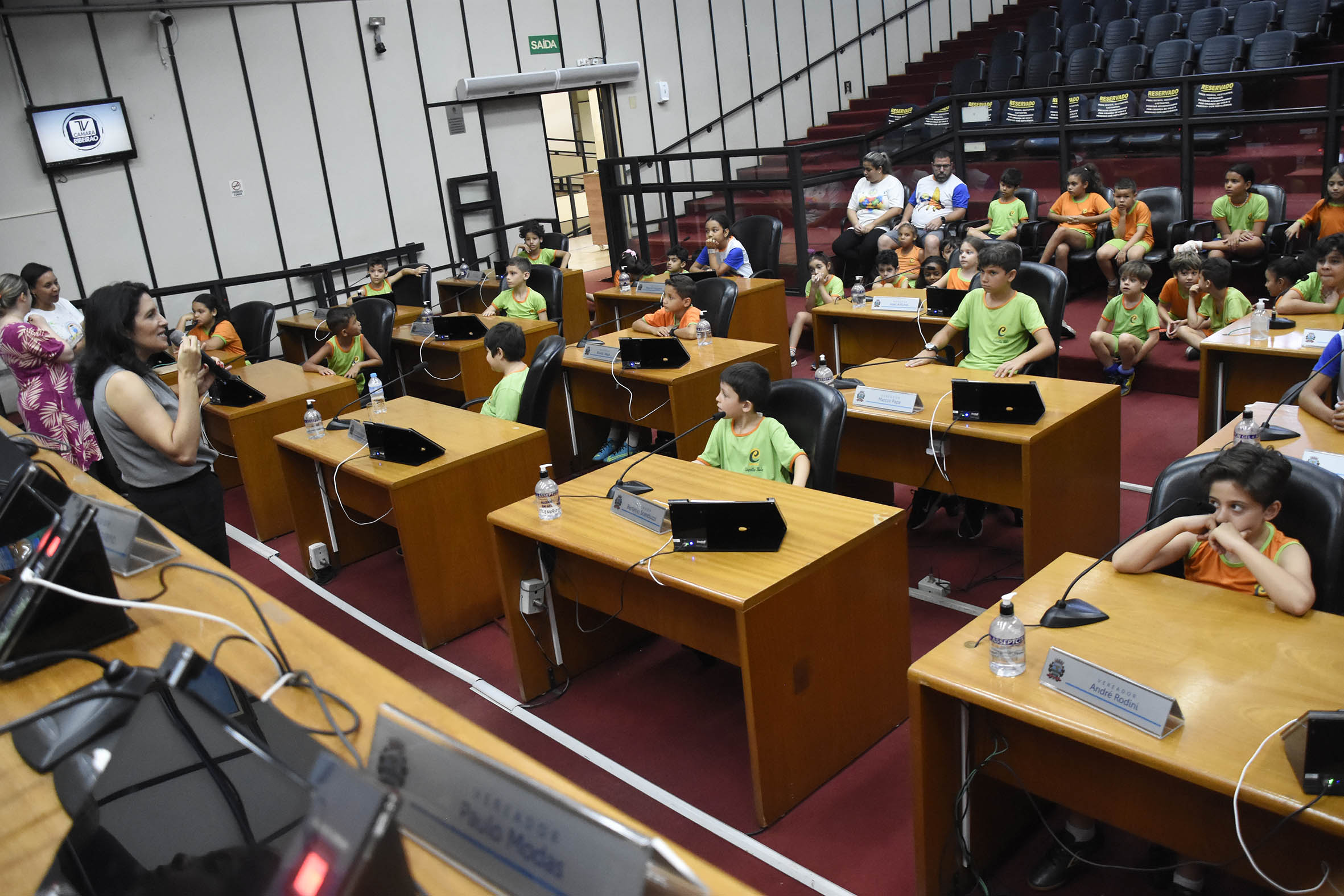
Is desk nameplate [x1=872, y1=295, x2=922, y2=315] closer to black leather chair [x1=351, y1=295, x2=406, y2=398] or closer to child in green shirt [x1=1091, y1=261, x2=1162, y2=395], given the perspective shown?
child in green shirt [x1=1091, y1=261, x2=1162, y2=395]

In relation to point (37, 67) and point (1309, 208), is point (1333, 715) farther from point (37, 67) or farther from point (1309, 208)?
point (37, 67)

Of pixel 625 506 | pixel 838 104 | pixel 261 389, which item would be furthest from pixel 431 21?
pixel 625 506

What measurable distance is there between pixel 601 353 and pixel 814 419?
200 cm

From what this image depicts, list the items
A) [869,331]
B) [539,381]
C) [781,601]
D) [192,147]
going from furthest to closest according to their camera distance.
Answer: [192,147]
[869,331]
[539,381]
[781,601]

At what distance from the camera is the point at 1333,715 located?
1541 mm

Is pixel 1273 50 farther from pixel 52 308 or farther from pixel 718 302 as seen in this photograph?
pixel 52 308

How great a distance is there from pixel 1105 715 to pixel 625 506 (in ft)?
5.04

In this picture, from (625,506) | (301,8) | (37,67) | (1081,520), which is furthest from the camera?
(301,8)

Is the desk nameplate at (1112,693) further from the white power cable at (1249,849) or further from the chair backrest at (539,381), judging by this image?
→ the chair backrest at (539,381)

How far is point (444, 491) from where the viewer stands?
12.3 feet

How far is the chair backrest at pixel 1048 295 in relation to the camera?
14.0ft

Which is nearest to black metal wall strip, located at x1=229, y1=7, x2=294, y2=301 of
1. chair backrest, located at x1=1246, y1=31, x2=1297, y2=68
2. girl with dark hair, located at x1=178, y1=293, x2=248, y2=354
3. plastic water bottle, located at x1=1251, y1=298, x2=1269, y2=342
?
girl with dark hair, located at x1=178, y1=293, x2=248, y2=354

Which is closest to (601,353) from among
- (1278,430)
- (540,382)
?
(540,382)

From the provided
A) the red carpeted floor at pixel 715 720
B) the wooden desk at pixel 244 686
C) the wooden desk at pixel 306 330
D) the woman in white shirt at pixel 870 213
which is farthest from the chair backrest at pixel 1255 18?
the wooden desk at pixel 244 686
